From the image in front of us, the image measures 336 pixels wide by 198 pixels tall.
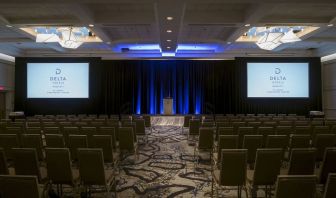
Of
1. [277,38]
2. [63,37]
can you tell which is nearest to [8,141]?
[63,37]

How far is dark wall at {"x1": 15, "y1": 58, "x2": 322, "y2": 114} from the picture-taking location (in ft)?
56.3

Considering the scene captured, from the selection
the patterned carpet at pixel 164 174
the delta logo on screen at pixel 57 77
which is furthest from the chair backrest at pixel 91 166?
the delta logo on screen at pixel 57 77

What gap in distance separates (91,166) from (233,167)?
1.88m

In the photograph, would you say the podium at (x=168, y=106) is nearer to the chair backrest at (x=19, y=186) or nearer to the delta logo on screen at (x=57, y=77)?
the delta logo on screen at (x=57, y=77)

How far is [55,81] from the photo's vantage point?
16.3 meters

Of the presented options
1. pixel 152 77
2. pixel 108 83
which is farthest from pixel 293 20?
pixel 108 83

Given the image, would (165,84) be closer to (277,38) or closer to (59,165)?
(277,38)

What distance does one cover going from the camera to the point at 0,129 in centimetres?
677

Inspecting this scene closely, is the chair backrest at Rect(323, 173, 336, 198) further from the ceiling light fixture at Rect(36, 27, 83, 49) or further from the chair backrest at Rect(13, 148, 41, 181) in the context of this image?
the ceiling light fixture at Rect(36, 27, 83, 49)

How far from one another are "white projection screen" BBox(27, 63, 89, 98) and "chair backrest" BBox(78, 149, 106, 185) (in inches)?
519

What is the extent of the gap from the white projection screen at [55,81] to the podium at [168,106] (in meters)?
4.56

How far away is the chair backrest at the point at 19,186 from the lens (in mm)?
2561

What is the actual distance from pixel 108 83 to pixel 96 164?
14988mm

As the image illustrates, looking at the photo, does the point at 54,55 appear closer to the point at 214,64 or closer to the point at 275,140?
the point at 214,64
